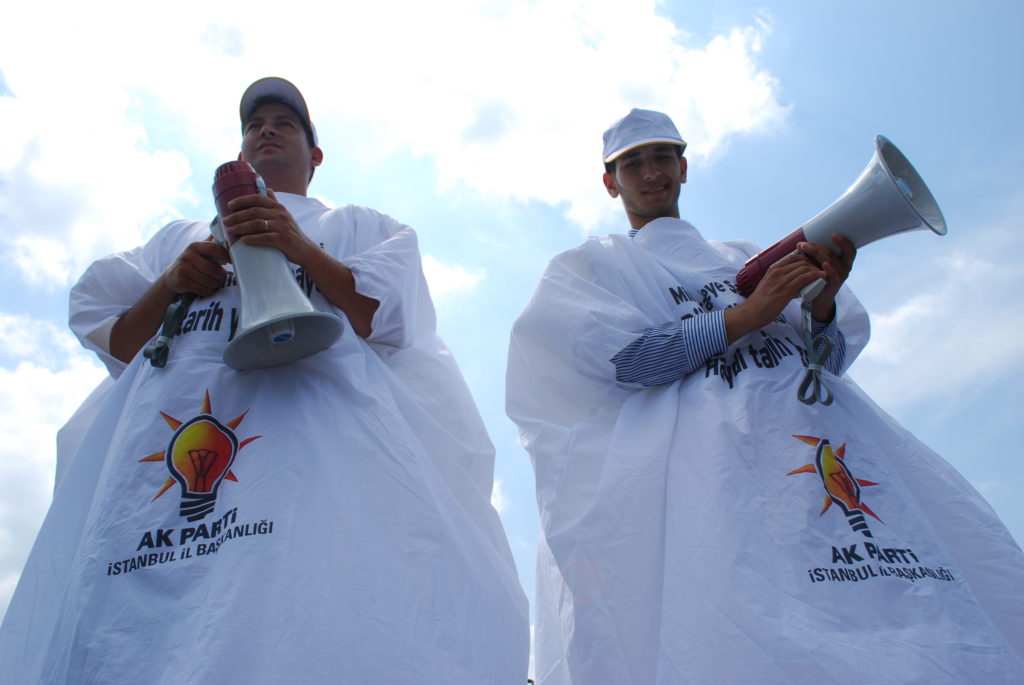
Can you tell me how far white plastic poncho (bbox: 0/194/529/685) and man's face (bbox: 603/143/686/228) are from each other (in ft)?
4.56

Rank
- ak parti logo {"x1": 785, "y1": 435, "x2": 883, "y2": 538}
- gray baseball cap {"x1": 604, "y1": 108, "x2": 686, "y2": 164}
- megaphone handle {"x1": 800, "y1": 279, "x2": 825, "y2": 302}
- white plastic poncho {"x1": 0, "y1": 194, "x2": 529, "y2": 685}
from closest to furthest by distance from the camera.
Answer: white plastic poncho {"x1": 0, "y1": 194, "x2": 529, "y2": 685}, ak parti logo {"x1": 785, "y1": 435, "x2": 883, "y2": 538}, megaphone handle {"x1": 800, "y1": 279, "x2": 825, "y2": 302}, gray baseball cap {"x1": 604, "y1": 108, "x2": 686, "y2": 164}

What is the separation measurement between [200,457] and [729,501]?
4.90 ft

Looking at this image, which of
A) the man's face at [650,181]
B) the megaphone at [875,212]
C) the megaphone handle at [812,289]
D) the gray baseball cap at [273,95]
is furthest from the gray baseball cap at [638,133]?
the gray baseball cap at [273,95]

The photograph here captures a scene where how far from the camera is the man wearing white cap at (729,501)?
2.40 m

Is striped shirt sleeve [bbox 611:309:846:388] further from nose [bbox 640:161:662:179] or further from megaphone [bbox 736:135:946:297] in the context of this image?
nose [bbox 640:161:662:179]

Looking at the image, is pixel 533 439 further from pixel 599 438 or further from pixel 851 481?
pixel 851 481

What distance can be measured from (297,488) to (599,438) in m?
1.20

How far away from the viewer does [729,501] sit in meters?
2.69

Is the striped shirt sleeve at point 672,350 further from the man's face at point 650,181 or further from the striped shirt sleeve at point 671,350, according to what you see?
the man's face at point 650,181

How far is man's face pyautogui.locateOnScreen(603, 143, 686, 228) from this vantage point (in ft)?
13.3

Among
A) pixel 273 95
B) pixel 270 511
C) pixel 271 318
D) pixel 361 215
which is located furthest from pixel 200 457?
pixel 273 95

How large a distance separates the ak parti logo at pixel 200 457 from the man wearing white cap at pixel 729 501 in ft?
3.66

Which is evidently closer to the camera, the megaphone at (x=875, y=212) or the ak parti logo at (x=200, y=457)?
the ak parti logo at (x=200, y=457)

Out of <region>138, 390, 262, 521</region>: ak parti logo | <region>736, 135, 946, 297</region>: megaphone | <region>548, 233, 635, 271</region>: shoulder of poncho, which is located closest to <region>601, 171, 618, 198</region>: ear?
<region>548, 233, 635, 271</region>: shoulder of poncho
